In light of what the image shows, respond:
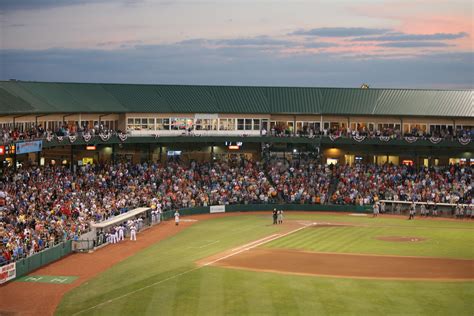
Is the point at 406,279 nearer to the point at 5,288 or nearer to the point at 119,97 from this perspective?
the point at 5,288

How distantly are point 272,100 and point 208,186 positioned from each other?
15.2 meters

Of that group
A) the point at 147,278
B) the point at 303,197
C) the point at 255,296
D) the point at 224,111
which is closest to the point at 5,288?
the point at 147,278

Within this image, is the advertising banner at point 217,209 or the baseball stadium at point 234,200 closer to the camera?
the baseball stadium at point 234,200

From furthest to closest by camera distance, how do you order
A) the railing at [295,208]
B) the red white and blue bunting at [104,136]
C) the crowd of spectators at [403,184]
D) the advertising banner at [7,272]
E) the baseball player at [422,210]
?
1. the railing at [295,208]
2. the red white and blue bunting at [104,136]
3. the crowd of spectators at [403,184]
4. the baseball player at [422,210]
5. the advertising banner at [7,272]

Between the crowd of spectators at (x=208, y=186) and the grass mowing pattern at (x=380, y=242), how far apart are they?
1030cm

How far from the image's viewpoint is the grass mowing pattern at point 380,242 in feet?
153

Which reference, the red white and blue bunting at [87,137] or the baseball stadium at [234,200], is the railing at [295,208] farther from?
the red white and blue bunting at [87,137]

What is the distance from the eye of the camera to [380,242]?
4997cm

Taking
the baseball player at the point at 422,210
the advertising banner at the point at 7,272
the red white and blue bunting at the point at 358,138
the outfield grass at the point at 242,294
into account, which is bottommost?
the outfield grass at the point at 242,294

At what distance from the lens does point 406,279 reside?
1515 inches

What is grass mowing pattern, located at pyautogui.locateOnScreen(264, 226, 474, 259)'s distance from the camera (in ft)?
153

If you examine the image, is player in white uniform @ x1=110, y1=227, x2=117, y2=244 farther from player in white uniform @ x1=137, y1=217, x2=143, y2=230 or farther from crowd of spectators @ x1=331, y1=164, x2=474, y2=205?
crowd of spectators @ x1=331, y1=164, x2=474, y2=205

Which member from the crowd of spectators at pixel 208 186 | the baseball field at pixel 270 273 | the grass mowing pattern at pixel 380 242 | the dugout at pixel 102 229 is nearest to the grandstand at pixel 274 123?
the crowd of spectators at pixel 208 186

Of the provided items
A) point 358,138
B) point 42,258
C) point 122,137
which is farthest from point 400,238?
point 122,137
